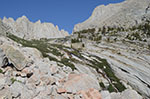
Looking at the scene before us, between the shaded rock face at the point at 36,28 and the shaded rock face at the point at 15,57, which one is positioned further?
the shaded rock face at the point at 36,28

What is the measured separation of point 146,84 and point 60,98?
1937cm

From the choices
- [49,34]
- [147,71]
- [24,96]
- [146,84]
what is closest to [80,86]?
[24,96]

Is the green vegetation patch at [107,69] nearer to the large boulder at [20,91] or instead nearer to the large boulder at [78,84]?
the large boulder at [78,84]

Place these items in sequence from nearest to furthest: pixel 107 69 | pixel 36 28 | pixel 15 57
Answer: pixel 15 57 → pixel 107 69 → pixel 36 28

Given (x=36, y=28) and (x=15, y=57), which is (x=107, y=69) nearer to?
(x=15, y=57)

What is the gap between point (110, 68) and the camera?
87.8 ft

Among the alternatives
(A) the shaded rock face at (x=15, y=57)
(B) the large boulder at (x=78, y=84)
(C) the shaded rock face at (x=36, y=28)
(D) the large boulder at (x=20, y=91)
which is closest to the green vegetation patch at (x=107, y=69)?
(B) the large boulder at (x=78, y=84)

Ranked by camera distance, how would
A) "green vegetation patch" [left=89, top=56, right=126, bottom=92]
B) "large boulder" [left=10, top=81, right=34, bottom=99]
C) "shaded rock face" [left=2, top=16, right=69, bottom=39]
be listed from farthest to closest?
"shaded rock face" [left=2, top=16, right=69, bottom=39] → "green vegetation patch" [left=89, top=56, right=126, bottom=92] → "large boulder" [left=10, top=81, right=34, bottom=99]

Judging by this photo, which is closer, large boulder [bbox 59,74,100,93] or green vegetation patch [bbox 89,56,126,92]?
large boulder [bbox 59,74,100,93]

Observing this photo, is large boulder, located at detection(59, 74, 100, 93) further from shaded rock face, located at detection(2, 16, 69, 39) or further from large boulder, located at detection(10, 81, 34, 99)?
shaded rock face, located at detection(2, 16, 69, 39)

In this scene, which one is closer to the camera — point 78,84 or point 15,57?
point 15,57

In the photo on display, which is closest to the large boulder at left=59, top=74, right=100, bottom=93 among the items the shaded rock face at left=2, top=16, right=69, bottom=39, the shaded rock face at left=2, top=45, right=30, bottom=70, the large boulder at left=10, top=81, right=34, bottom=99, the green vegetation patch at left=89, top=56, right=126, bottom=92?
the large boulder at left=10, top=81, right=34, bottom=99

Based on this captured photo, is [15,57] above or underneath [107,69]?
above

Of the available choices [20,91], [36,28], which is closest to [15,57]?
[20,91]
